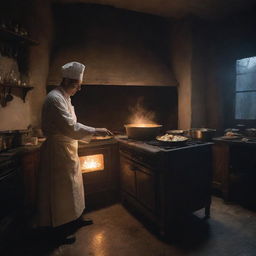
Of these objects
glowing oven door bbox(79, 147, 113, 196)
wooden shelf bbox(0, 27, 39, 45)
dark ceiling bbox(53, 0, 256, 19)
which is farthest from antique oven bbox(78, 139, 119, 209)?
dark ceiling bbox(53, 0, 256, 19)

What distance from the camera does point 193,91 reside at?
13.0 feet

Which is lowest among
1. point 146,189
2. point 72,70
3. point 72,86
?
point 146,189

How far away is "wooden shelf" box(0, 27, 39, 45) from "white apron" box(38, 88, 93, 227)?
1.40 metres

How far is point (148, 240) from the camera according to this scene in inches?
93.0

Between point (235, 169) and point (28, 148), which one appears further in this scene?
point (235, 169)

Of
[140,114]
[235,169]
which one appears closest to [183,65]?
[140,114]

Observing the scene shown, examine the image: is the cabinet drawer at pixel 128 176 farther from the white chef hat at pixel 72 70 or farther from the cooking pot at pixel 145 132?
the white chef hat at pixel 72 70

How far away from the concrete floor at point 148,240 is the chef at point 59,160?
283 mm

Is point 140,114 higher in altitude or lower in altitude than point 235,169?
higher

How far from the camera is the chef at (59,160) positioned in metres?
2.21

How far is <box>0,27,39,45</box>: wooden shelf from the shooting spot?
2564 millimetres

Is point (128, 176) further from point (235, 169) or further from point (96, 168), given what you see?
point (235, 169)

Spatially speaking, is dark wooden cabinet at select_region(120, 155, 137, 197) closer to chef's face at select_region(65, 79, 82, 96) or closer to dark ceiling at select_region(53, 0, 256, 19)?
chef's face at select_region(65, 79, 82, 96)

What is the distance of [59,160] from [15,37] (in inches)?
67.7
